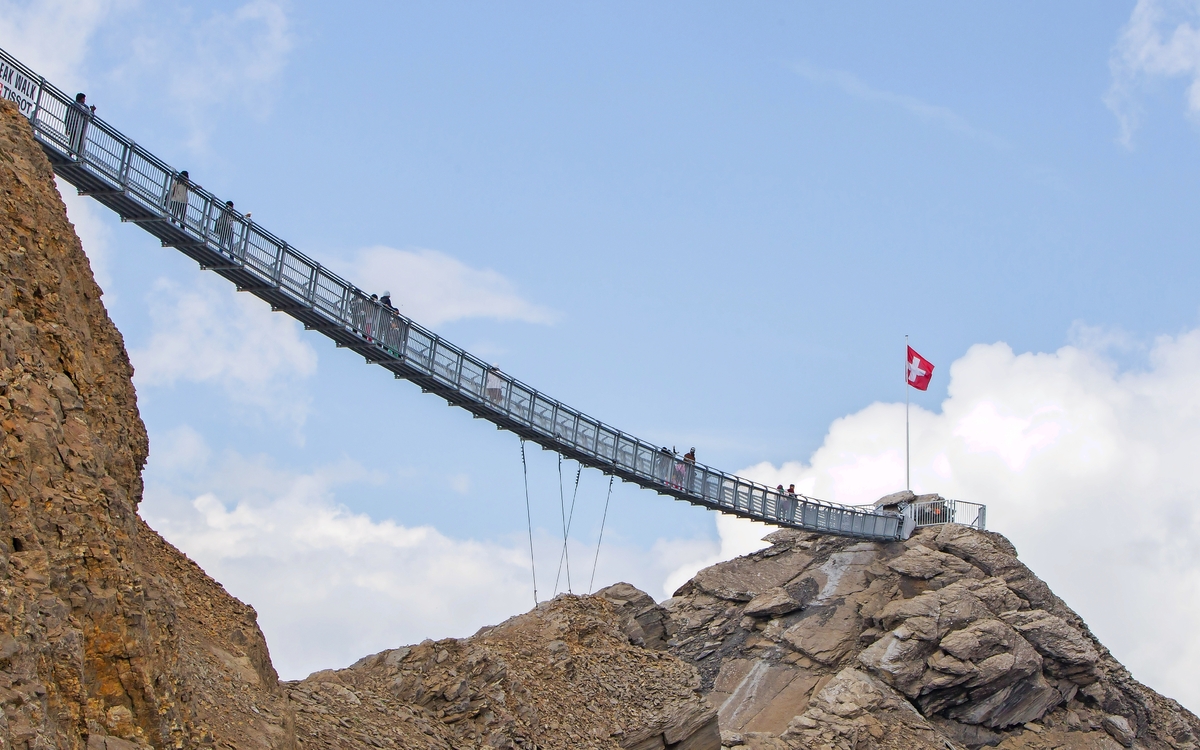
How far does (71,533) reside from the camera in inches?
629

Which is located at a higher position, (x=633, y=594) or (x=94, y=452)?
(x=633, y=594)

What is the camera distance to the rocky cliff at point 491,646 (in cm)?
1574

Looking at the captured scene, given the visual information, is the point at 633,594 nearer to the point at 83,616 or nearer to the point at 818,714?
the point at 818,714

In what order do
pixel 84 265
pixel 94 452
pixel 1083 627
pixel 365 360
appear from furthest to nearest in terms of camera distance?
pixel 1083 627 < pixel 365 360 < pixel 84 265 < pixel 94 452

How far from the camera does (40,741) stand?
13.3m

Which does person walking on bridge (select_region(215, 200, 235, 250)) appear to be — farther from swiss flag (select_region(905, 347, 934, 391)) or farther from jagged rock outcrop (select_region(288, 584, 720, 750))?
swiss flag (select_region(905, 347, 934, 391))

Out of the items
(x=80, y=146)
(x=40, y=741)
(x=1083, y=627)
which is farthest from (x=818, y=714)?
(x=40, y=741)

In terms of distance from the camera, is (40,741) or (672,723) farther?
(672,723)

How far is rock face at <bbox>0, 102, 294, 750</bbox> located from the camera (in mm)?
14555

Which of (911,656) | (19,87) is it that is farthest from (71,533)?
(911,656)

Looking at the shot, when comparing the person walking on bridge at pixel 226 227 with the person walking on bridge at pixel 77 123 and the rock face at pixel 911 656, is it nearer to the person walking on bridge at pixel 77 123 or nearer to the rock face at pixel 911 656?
the person walking on bridge at pixel 77 123

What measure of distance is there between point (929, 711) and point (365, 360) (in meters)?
22.5

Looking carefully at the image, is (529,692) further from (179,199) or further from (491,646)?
(179,199)

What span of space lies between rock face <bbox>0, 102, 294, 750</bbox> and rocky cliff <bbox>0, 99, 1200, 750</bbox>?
0.04 m
